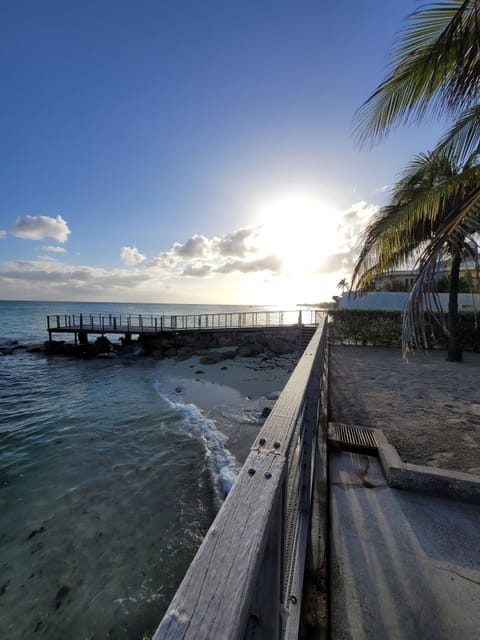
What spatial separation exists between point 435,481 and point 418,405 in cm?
253

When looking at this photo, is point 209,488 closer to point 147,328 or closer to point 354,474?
point 354,474

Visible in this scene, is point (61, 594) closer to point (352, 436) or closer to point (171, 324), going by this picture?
point (352, 436)

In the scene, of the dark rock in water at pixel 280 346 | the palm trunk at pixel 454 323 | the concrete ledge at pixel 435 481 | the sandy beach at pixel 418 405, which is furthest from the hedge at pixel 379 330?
the concrete ledge at pixel 435 481

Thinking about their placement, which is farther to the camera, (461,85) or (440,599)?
(461,85)

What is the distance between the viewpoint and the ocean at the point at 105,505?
3.19m

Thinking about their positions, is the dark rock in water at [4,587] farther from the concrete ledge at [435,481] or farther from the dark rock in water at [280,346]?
the dark rock in water at [280,346]

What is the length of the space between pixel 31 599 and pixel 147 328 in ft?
63.0

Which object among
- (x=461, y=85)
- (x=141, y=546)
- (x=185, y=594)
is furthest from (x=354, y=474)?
(x=461, y=85)

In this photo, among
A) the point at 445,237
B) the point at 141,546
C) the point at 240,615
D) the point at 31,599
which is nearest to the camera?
the point at 240,615

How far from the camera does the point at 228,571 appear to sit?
0.57m

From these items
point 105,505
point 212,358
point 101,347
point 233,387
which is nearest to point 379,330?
point 233,387

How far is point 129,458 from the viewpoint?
19.7 ft

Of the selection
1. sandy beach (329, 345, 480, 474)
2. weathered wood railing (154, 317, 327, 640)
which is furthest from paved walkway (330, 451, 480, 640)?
sandy beach (329, 345, 480, 474)

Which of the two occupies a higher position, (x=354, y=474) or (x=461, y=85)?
(x=461, y=85)
